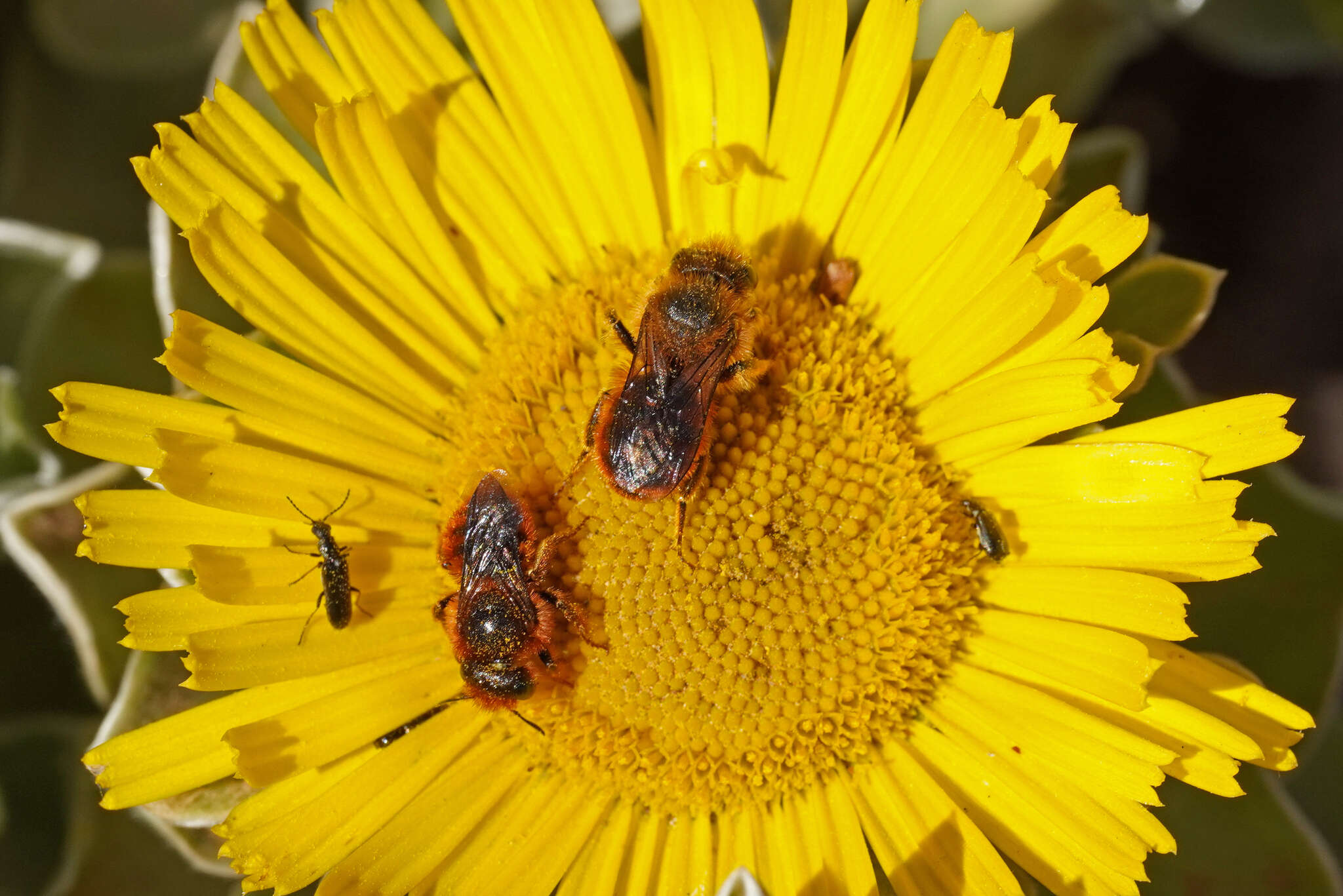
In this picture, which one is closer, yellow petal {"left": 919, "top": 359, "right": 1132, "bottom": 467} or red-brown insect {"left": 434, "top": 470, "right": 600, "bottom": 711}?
yellow petal {"left": 919, "top": 359, "right": 1132, "bottom": 467}

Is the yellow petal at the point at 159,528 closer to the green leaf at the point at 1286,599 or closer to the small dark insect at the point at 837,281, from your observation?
the small dark insect at the point at 837,281

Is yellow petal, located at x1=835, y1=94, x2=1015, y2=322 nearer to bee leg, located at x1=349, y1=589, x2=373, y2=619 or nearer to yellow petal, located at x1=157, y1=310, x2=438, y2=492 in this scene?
yellow petal, located at x1=157, y1=310, x2=438, y2=492

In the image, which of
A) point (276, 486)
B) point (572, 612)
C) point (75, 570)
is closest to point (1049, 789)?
point (572, 612)

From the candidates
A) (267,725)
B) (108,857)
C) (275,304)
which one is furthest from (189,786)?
(108,857)

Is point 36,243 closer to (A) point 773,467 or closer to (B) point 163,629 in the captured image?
(B) point 163,629

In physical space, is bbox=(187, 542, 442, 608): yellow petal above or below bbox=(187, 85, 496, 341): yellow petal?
below

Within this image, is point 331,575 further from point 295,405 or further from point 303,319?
point 303,319

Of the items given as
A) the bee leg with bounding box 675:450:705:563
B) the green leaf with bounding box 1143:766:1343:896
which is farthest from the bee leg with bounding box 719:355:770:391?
the green leaf with bounding box 1143:766:1343:896
